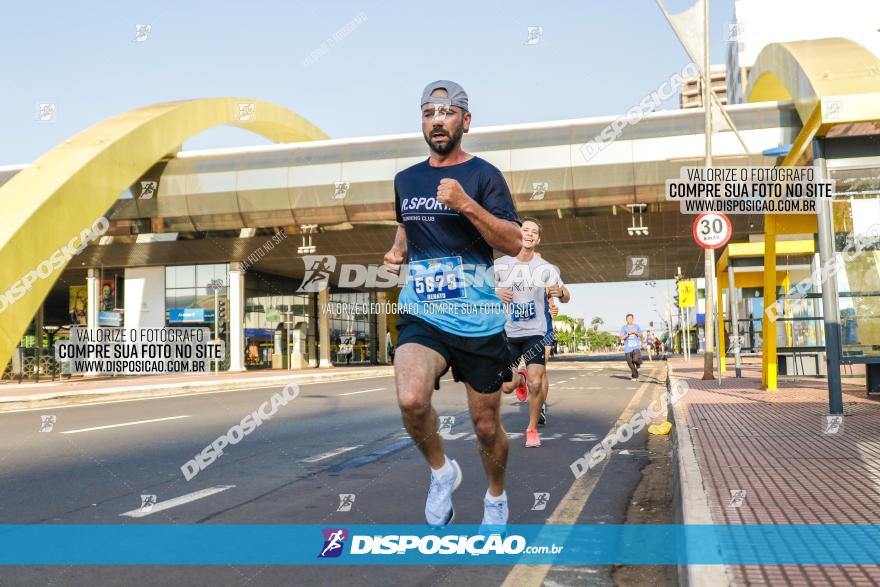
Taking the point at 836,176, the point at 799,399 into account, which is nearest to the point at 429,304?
the point at 836,176

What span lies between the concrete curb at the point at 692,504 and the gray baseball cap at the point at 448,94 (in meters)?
2.23

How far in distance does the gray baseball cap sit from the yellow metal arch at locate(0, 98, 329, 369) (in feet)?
69.0

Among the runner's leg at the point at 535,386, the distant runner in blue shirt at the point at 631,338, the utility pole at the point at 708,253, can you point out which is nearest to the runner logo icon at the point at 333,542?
the runner's leg at the point at 535,386

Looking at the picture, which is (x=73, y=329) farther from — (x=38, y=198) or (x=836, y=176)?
(x=836, y=176)

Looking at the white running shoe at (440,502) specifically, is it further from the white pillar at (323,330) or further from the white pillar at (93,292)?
the white pillar at (323,330)

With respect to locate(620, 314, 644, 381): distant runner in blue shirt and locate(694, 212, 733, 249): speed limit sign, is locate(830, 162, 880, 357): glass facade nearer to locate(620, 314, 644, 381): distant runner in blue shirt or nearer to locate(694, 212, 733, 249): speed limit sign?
locate(694, 212, 733, 249): speed limit sign

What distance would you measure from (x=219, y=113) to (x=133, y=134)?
6.15 meters

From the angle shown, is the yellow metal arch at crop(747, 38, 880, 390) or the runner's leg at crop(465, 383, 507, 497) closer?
the runner's leg at crop(465, 383, 507, 497)

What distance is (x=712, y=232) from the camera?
583 inches

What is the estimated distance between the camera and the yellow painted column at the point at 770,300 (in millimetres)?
11586

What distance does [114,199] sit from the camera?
1037 inches

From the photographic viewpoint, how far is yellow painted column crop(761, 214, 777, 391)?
1159 cm

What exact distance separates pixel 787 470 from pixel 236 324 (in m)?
32.1

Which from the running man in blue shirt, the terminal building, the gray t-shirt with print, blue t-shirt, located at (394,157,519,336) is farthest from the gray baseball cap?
the terminal building
